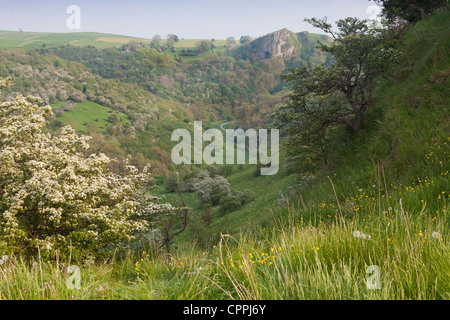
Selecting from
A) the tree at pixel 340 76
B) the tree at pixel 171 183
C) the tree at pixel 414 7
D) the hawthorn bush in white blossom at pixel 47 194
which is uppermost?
the tree at pixel 414 7

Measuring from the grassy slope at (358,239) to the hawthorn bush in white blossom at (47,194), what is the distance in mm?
6727

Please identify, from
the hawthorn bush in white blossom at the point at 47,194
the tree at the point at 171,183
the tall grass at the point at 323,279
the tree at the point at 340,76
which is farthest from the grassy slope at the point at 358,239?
the tree at the point at 171,183

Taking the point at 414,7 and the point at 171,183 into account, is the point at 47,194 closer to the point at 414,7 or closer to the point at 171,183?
the point at 414,7

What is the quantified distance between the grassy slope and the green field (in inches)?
6075

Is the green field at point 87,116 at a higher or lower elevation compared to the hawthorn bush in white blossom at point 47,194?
higher

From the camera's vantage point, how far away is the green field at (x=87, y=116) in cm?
14938

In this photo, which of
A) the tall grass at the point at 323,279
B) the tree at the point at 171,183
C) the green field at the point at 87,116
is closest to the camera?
the tall grass at the point at 323,279

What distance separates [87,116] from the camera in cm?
16350

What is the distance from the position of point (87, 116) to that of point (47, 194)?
174279 mm

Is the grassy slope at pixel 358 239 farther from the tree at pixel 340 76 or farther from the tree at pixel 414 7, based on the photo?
the tree at pixel 414 7

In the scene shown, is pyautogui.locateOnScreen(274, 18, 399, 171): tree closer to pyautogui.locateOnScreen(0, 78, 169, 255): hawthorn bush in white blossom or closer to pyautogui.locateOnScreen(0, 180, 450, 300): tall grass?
pyautogui.locateOnScreen(0, 78, 169, 255): hawthorn bush in white blossom

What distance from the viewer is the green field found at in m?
149

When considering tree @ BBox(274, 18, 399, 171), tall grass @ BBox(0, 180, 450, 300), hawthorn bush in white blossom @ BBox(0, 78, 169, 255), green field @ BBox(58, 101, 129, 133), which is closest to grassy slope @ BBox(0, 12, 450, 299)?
tall grass @ BBox(0, 180, 450, 300)
